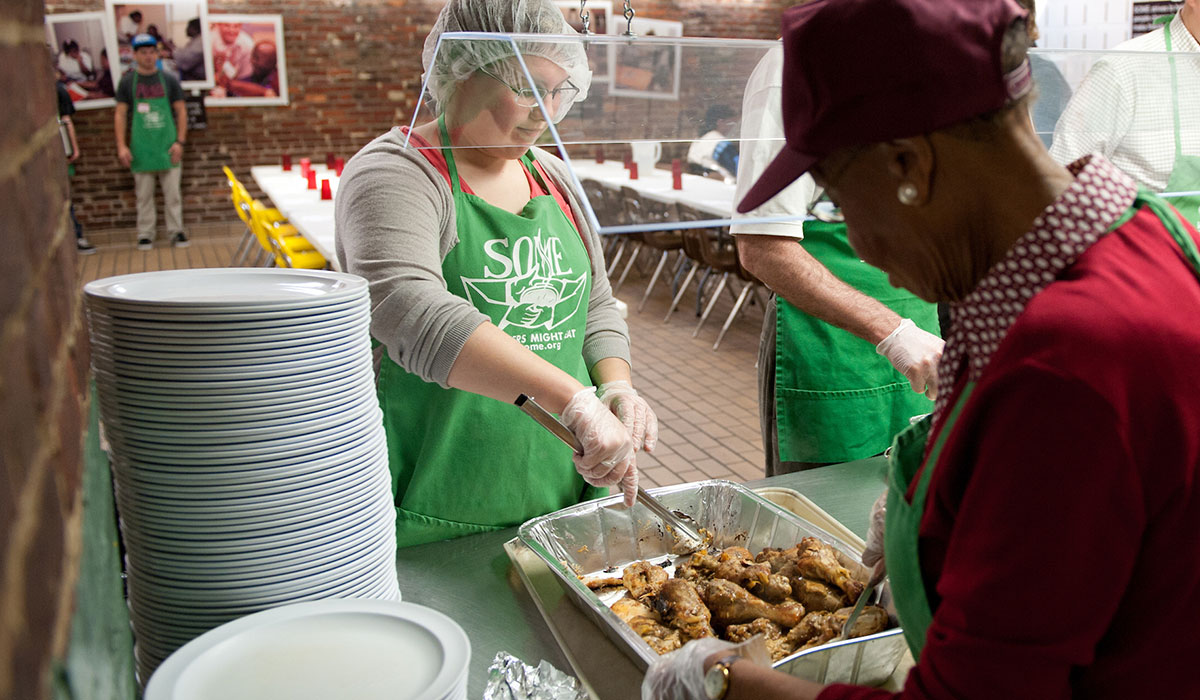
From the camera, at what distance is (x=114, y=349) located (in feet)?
3.19

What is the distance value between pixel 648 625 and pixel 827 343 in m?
1.05

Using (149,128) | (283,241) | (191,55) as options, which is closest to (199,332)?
(283,241)

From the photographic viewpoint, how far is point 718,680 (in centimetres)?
91

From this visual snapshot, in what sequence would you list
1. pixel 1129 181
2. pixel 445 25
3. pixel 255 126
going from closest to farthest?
pixel 1129 181
pixel 445 25
pixel 255 126

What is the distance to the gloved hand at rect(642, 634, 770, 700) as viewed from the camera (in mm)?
941

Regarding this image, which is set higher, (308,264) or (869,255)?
(869,255)

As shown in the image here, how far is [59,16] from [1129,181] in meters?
10.5

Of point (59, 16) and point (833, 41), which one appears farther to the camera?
point (59, 16)

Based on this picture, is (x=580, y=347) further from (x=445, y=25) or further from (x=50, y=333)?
(x=50, y=333)

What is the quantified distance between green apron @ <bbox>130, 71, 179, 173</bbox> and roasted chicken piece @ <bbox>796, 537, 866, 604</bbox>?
921cm

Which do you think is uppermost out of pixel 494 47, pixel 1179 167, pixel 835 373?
pixel 494 47

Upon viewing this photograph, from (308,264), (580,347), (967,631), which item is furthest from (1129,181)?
(308,264)

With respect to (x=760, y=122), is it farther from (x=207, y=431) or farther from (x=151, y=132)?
(x=151, y=132)

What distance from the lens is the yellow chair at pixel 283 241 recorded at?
544 cm
